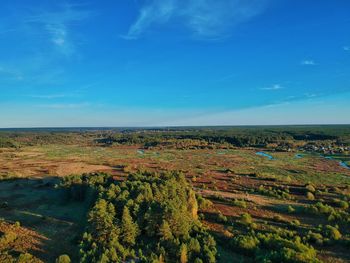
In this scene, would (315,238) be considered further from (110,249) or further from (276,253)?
(110,249)

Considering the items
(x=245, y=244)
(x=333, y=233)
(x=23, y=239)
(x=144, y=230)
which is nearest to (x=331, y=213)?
(x=333, y=233)

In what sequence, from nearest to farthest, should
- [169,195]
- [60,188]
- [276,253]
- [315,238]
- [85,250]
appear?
[276,253] → [85,250] → [315,238] → [169,195] → [60,188]

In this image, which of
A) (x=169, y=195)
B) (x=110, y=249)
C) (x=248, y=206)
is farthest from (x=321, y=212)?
(x=110, y=249)

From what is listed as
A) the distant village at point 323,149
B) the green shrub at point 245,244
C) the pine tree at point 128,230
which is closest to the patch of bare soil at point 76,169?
the pine tree at point 128,230

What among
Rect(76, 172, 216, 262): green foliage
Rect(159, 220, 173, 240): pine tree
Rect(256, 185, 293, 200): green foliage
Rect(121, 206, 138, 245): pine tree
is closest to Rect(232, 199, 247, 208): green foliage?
Rect(256, 185, 293, 200): green foliage

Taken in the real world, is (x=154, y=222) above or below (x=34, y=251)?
above

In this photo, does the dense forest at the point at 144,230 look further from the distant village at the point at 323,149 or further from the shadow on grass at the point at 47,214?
the distant village at the point at 323,149

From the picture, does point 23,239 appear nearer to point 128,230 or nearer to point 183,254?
point 128,230

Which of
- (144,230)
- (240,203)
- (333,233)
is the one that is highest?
(144,230)

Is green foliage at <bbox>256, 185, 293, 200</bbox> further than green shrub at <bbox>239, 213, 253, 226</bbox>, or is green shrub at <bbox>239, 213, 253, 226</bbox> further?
green foliage at <bbox>256, 185, 293, 200</bbox>

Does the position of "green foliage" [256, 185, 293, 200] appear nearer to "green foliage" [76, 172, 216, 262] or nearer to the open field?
the open field

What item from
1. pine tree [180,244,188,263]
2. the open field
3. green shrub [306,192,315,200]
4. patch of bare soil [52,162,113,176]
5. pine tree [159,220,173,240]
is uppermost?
pine tree [159,220,173,240]
